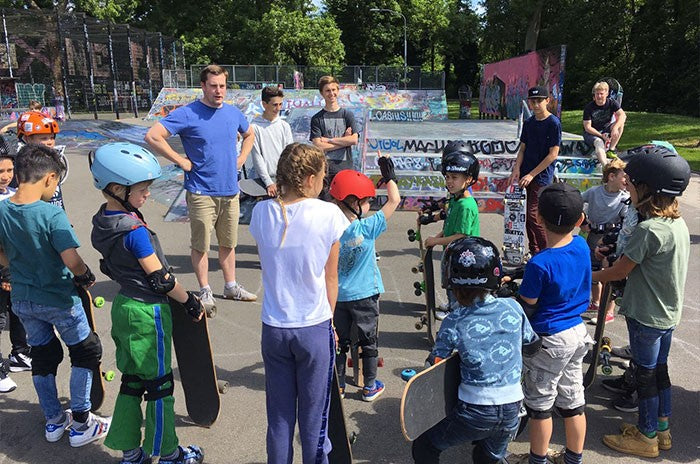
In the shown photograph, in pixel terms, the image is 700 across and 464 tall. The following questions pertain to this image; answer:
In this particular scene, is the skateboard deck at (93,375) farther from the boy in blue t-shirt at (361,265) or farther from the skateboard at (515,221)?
the skateboard at (515,221)

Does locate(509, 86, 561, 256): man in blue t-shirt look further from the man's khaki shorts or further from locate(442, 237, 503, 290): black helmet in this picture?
locate(442, 237, 503, 290): black helmet

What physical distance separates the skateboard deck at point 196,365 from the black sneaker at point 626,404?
2.69 m

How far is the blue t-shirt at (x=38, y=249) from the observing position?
3.08 m

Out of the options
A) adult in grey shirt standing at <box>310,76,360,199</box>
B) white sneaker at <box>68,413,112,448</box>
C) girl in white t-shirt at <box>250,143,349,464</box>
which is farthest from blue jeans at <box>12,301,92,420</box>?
adult in grey shirt standing at <box>310,76,360,199</box>

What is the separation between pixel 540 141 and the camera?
247 inches

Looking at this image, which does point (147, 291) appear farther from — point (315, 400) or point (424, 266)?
point (424, 266)

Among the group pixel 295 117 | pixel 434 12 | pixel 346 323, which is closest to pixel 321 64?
pixel 434 12

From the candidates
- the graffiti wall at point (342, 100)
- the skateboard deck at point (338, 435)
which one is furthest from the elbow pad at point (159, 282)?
the graffiti wall at point (342, 100)

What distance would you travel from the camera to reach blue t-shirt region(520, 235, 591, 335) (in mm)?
2734

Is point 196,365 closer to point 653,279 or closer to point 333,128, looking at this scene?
point 653,279

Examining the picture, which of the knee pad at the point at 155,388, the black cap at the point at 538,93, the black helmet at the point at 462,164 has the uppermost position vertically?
the black cap at the point at 538,93

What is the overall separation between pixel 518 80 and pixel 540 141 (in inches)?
754

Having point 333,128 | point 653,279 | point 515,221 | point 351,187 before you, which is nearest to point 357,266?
point 351,187

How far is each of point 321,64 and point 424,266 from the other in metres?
42.7
